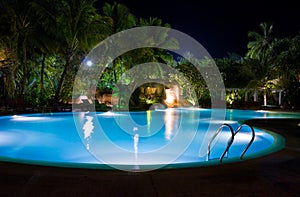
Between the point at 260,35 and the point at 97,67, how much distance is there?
19.7 m

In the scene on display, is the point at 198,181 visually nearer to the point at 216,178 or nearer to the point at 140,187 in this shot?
the point at 216,178

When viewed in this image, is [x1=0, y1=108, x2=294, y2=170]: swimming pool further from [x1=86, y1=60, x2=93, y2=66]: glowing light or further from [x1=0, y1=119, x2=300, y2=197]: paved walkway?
[x1=86, y1=60, x2=93, y2=66]: glowing light

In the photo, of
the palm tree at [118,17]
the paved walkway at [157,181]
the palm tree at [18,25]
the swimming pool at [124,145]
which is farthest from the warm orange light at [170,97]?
the paved walkway at [157,181]

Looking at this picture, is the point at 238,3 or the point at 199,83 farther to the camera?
the point at 238,3

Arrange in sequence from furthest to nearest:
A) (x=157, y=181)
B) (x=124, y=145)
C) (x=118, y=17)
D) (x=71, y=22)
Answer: (x=118, y=17), (x=71, y=22), (x=124, y=145), (x=157, y=181)

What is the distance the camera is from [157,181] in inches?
130

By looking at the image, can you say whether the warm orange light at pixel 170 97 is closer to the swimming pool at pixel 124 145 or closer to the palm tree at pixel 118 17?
the palm tree at pixel 118 17

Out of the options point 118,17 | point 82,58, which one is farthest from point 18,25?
point 118,17

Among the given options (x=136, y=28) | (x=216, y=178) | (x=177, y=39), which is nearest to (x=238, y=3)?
(x=177, y=39)

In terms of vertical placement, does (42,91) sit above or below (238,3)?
below

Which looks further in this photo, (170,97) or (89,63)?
(170,97)

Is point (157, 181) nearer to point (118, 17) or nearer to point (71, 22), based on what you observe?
point (71, 22)

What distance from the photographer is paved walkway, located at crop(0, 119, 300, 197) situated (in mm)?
2973

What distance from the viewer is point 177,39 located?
81.0 ft
